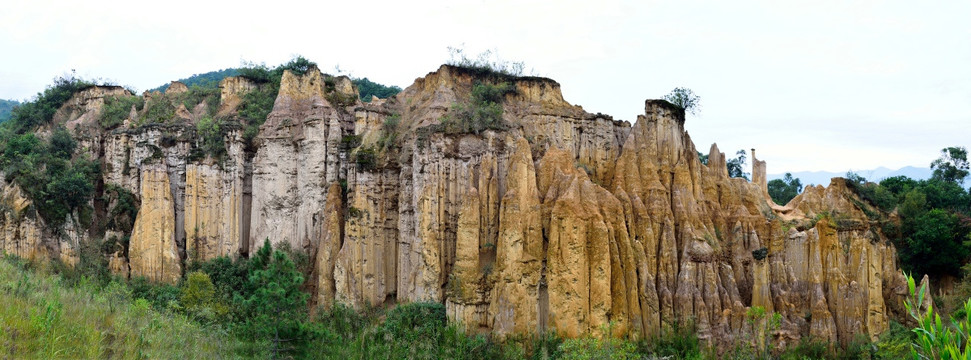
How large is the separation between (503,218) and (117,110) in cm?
2544

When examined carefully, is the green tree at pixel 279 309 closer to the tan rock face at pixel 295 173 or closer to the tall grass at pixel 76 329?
the tall grass at pixel 76 329

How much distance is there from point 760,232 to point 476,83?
14334 mm

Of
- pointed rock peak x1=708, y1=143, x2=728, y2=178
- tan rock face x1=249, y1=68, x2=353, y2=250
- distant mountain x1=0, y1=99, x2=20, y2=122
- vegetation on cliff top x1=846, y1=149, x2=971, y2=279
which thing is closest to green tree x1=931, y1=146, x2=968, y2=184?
vegetation on cliff top x1=846, y1=149, x2=971, y2=279

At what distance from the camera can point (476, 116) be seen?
2520 cm

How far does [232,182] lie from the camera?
→ 2914 centimetres

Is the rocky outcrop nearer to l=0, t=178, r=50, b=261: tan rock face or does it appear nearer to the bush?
l=0, t=178, r=50, b=261: tan rock face

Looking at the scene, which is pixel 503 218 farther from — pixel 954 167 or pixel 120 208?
pixel 954 167

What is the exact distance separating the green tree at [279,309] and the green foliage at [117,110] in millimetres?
21064

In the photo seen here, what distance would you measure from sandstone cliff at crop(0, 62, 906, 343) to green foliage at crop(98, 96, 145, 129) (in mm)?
1455

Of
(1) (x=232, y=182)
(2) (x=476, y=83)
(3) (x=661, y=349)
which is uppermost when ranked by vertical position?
(2) (x=476, y=83)

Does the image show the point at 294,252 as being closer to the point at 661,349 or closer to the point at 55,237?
the point at 55,237

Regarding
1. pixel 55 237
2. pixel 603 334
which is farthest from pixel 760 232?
pixel 55 237

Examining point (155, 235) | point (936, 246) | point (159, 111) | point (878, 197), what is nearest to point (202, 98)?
point (159, 111)

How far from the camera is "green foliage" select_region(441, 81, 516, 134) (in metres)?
24.8
